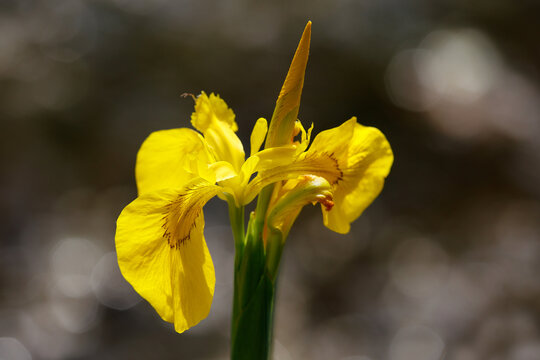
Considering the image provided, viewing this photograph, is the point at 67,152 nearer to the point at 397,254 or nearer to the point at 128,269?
the point at 397,254

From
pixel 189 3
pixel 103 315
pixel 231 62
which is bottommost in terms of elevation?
pixel 103 315

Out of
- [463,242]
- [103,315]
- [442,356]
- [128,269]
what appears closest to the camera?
[128,269]

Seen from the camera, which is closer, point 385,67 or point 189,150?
point 189,150

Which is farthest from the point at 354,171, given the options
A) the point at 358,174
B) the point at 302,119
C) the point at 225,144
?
the point at 302,119

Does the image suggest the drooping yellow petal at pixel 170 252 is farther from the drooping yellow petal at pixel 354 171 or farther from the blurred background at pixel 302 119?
the blurred background at pixel 302 119

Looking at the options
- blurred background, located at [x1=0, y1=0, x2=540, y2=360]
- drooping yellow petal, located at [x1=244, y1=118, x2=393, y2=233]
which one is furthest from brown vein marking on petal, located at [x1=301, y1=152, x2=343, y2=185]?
blurred background, located at [x1=0, y1=0, x2=540, y2=360]

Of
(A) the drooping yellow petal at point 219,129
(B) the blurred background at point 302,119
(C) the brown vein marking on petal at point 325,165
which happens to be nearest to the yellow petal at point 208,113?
(A) the drooping yellow petal at point 219,129

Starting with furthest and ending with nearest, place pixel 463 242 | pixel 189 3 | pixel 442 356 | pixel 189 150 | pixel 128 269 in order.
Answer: pixel 189 3 < pixel 463 242 < pixel 442 356 < pixel 189 150 < pixel 128 269

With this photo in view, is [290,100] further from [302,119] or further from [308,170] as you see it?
[302,119]

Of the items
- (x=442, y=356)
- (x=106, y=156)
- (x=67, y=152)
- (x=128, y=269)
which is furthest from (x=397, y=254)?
(x=128, y=269)
